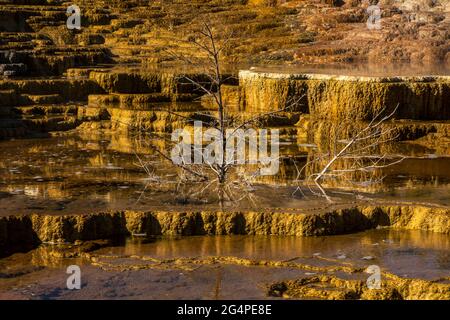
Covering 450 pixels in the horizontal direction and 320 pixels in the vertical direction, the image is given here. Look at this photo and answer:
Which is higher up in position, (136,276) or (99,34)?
(99,34)

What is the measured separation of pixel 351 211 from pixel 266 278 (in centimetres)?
207

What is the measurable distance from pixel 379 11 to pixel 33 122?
12598 mm

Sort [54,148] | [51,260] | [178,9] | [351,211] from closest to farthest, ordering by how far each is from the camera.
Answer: [51,260]
[351,211]
[54,148]
[178,9]

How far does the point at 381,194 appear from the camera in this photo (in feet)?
35.9

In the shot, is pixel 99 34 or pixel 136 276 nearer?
pixel 136 276

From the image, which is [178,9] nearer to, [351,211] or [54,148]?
[54,148]

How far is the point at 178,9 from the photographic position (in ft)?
94.0

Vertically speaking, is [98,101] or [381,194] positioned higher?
[98,101]

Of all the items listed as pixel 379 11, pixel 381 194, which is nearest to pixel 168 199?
pixel 381 194

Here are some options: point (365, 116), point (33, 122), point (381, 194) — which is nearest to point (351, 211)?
point (381, 194)

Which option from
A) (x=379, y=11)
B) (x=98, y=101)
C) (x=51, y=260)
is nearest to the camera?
(x=51, y=260)
